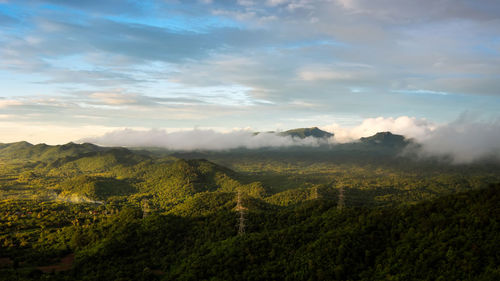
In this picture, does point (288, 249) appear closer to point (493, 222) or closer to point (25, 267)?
point (493, 222)

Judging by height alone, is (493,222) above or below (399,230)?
above

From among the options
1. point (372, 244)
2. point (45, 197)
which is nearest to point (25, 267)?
point (372, 244)

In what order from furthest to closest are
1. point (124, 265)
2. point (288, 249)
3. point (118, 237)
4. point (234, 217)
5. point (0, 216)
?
point (0, 216), point (234, 217), point (118, 237), point (124, 265), point (288, 249)

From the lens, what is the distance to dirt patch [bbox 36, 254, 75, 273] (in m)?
77.7

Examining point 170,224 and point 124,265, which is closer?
point 124,265

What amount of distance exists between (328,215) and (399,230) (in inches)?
867

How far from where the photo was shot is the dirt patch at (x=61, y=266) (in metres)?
77.7

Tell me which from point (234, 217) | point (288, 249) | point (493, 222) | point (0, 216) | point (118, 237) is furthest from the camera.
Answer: point (0, 216)

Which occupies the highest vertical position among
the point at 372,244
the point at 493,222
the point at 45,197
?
the point at 493,222

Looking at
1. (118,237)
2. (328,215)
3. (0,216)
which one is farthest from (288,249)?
(0,216)

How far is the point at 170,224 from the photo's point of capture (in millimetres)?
96375

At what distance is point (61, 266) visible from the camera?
8031 centimetres

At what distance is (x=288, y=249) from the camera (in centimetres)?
6600

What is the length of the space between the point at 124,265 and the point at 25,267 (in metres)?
24.4
